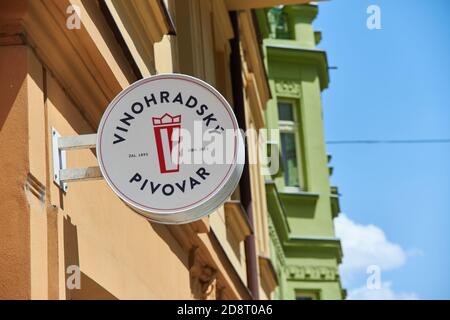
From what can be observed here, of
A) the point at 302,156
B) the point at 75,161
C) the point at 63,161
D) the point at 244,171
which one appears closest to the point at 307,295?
the point at 302,156

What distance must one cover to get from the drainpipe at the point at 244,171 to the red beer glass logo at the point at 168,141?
910 cm

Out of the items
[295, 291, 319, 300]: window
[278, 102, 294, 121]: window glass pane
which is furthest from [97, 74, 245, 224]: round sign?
[278, 102, 294, 121]: window glass pane

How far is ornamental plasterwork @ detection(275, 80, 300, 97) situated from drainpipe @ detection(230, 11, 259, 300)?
32.6 feet

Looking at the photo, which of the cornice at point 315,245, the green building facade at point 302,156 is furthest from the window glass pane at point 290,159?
the cornice at point 315,245

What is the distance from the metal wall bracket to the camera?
5977 mm

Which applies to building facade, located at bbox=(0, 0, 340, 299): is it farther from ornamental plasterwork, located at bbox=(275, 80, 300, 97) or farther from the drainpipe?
ornamental plasterwork, located at bbox=(275, 80, 300, 97)

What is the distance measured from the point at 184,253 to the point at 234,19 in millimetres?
5439

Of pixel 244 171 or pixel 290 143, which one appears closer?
pixel 244 171

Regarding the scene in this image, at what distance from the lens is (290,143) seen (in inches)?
1008

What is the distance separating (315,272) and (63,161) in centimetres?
1823

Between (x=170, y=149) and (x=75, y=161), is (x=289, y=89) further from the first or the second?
(x=170, y=149)

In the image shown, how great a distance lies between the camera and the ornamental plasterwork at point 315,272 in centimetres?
2408

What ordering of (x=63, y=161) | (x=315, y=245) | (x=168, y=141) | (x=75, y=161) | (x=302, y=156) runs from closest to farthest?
(x=168, y=141)
(x=63, y=161)
(x=75, y=161)
(x=315, y=245)
(x=302, y=156)

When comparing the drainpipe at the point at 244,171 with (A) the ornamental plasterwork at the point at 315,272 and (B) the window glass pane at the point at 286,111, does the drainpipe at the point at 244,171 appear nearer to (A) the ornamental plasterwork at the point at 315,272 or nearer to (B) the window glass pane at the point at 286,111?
(A) the ornamental plasterwork at the point at 315,272
